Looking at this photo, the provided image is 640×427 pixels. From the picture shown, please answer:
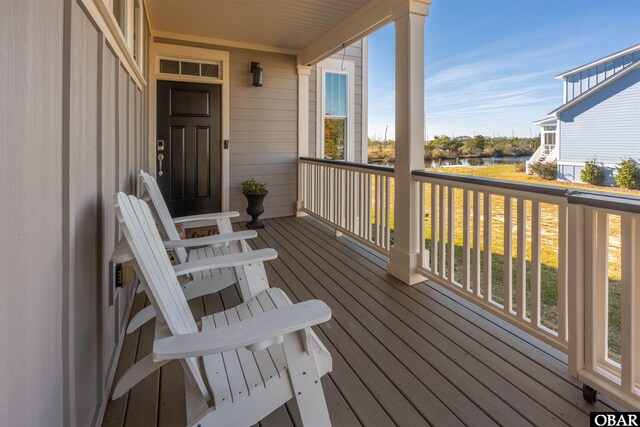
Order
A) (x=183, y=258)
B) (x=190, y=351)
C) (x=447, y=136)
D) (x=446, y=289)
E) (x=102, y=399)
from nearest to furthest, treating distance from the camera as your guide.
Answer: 1. (x=190, y=351)
2. (x=102, y=399)
3. (x=183, y=258)
4. (x=446, y=289)
5. (x=447, y=136)

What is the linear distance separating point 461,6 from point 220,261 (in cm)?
837

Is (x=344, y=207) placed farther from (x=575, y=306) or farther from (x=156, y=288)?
(x=156, y=288)

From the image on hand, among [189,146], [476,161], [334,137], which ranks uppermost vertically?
[334,137]

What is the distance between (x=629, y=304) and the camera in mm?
1452

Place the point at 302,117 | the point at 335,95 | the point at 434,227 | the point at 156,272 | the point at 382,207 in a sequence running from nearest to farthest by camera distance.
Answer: the point at 156,272, the point at 434,227, the point at 382,207, the point at 302,117, the point at 335,95

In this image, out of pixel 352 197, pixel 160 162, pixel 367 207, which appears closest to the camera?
pixel 367 207

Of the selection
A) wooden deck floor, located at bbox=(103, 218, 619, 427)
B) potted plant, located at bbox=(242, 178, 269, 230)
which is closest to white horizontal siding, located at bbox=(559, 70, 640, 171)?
wooden deck floor, located at bbox=(103, 218, 619, 427)

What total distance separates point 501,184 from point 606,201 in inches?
25.2

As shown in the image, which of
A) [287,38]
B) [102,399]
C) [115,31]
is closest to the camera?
[102,399]

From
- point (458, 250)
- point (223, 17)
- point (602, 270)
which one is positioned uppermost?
point (223, 17)

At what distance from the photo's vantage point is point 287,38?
4.85m

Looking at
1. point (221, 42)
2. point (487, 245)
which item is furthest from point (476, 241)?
point (221, 42)

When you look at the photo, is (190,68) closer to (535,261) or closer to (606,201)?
(535,261)

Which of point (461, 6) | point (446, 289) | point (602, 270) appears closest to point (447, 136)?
point (446, 289)
